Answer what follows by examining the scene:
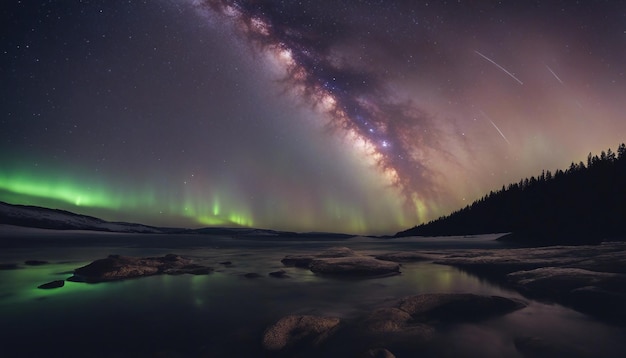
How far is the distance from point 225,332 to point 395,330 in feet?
16.4

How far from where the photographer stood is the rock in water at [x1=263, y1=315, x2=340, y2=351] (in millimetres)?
7372

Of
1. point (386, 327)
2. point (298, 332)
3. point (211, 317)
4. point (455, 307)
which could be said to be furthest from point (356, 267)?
point (298, 332)

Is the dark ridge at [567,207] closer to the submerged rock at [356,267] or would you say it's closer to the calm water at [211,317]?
the submerged rock at [356,267]

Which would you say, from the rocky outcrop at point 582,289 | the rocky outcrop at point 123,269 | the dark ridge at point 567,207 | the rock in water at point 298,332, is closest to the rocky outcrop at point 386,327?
the rock in water at point 298,332

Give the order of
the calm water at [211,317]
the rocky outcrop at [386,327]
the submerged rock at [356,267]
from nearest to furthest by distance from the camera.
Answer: the rocky outcrop at [386,327] → the calm water at [211,317] → the submerged rock at [356,267]

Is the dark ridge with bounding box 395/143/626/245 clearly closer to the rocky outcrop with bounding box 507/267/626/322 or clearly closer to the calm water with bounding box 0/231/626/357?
the rocky outcrop with bounding box 507/267/626/322

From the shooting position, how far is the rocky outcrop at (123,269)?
1781cm

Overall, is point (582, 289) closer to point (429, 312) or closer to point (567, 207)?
point (429, 312)

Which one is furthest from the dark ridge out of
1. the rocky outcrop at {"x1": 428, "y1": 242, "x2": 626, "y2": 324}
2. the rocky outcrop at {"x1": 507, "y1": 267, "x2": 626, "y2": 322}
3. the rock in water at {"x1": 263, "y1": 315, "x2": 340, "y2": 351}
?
the rock in water at {"x1": 263, "y1": 315, "x2": 340, "y2": 351}

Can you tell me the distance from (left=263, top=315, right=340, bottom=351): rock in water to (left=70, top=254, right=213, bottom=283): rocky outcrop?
14.5 meters

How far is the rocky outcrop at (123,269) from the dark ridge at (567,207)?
52523 millimetres

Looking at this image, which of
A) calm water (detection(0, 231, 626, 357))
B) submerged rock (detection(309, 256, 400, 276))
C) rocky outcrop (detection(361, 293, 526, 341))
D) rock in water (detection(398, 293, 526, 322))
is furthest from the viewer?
submerged rock (detection(309, 256, 400, 276))

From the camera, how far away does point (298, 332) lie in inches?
310

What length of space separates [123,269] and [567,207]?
268 ft
